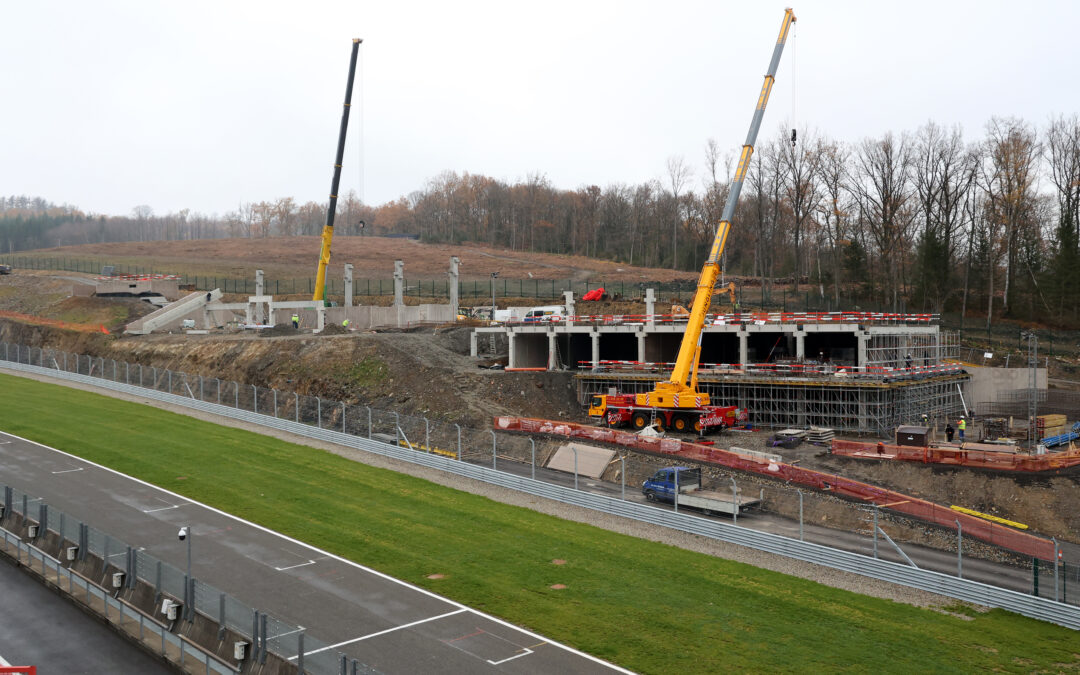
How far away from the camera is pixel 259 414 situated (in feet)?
148

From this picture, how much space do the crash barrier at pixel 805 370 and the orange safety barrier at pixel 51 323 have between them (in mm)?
44755

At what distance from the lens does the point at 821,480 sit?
31969 mm

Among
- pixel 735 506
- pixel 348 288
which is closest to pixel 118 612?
pixel 735 506

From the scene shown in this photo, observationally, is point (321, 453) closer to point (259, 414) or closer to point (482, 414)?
point (259, 414)

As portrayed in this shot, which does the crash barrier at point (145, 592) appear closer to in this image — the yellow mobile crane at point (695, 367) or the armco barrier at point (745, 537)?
the armco barrier at point (745, 537)

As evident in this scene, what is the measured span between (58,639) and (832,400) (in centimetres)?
3853

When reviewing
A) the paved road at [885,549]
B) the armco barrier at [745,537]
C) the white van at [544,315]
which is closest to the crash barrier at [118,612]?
the armco barrier at [745,537]

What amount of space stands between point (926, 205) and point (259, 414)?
68065mm

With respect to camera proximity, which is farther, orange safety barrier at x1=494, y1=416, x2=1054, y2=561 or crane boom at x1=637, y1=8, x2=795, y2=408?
crane boom at x1=637, y1=8, x2=795, y2=408

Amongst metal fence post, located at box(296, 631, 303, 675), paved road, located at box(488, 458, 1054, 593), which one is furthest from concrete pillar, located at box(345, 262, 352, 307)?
metal fence post, located at box(296, 631, 303, 675)

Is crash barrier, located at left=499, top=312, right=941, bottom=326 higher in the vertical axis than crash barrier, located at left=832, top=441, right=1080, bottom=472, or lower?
higher

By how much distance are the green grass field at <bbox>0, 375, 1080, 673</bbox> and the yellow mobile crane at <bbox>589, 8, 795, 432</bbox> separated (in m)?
15.2

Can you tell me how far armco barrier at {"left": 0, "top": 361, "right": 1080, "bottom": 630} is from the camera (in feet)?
69.0

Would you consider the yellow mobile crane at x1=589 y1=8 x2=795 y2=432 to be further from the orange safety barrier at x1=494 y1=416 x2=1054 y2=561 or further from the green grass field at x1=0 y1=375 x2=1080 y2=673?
the green grass field at x1=0 y1=375 x2=1080 y2=673
